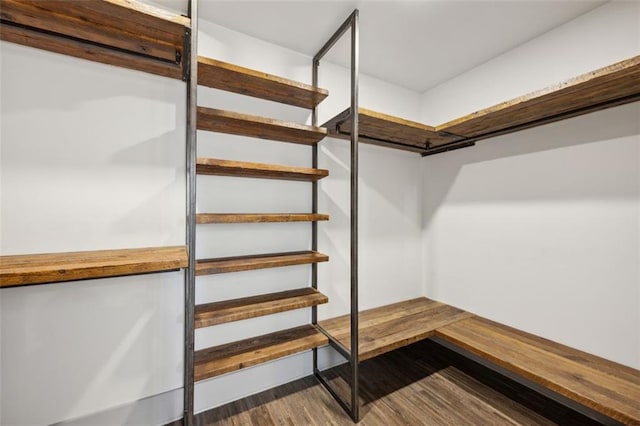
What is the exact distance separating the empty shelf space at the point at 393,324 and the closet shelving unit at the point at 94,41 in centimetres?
123

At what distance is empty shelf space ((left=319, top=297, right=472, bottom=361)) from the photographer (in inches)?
69.0

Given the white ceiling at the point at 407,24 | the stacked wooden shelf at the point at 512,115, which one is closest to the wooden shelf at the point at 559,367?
the stacked wooden shelf at the point at 512,115

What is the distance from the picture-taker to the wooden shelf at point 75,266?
0.92 m

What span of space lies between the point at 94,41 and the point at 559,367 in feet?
9.79

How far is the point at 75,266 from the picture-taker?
0.98 m

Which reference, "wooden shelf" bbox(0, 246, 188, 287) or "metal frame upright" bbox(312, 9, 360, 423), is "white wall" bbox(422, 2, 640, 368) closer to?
"metal frame upright" bbox(312, 9, 360, 423)

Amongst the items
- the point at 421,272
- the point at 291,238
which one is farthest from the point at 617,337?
the point at 291,238

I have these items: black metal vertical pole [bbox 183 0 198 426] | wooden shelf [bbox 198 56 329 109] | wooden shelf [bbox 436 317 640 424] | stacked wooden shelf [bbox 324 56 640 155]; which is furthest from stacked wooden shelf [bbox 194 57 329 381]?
wooden shelf [bbox 436 317 640 424]

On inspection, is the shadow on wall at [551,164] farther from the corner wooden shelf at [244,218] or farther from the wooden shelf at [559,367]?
the corner wooden shelf at [244,218]

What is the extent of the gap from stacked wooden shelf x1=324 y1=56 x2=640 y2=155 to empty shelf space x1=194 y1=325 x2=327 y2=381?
1.46 metres

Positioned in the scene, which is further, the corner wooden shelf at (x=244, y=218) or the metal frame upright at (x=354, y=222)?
the metal frame upright at (x=354, y=222)

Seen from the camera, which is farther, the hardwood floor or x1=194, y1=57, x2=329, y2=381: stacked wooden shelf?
the hardwood floor

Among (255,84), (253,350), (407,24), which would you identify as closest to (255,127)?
(255,84)

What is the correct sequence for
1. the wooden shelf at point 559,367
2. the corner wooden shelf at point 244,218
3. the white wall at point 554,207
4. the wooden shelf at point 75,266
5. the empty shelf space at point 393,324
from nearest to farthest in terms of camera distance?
the wooden shelf at point 75,266 < the wooden shelf at point 559,367 < the corner wooden shelf at point 244,218 < the white wall at point 554,207 < the empty shelf space at point 393,324
